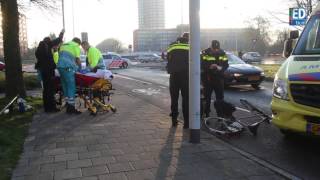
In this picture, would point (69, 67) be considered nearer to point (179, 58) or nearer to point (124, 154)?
point (179, 58)

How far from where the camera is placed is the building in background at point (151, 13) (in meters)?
65.7

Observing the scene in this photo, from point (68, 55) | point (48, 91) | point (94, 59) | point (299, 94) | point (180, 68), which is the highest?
point (68, 55)

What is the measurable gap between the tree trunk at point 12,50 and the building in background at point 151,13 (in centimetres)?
5119

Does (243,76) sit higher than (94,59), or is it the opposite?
(94,59)

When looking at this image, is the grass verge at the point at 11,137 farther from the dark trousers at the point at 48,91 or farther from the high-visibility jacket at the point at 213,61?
the high-visibility jacket at the point at 213,61

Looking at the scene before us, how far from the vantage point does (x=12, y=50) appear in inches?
534

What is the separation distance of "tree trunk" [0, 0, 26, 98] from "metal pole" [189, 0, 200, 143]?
24.8 ft

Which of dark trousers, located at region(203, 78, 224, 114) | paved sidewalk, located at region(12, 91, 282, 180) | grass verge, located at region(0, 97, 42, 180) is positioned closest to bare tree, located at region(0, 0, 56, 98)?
grass verge, located at region(0, 97, 42, 180)

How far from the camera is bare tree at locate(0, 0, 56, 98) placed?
13406mm

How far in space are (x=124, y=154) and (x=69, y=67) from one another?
184 inches

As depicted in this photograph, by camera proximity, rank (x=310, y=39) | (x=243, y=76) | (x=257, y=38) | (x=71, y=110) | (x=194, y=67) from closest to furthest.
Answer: (x=194, y=67) < (x=310, y=39) < (x=71, y=110) < (x=243, y=76) < (x=257, y=38)

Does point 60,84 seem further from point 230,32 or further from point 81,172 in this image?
point 230,32

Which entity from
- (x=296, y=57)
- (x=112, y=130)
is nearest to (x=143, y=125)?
(x=112, y=130)

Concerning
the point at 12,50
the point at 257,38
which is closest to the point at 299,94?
the point at 12,50
